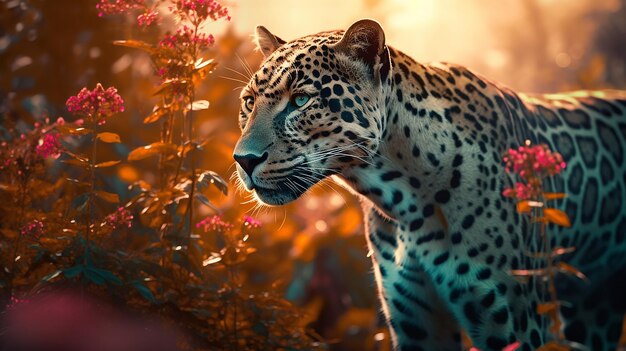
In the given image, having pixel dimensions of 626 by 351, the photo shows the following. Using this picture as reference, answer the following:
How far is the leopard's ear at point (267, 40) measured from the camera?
523cm

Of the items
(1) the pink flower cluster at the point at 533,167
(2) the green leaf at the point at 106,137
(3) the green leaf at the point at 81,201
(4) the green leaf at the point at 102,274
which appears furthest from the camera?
(3) the green leaf at the point at 81,201

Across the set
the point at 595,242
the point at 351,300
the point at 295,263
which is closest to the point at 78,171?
the point at 295,263

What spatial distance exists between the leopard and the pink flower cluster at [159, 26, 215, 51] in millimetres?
313

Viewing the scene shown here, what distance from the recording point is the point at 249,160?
175 inches

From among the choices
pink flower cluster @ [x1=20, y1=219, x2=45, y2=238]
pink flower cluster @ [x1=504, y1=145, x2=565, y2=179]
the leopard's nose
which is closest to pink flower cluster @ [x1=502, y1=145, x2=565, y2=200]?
pink flower cluster @ [x1=504, y1=145, x2=565, y2=179]

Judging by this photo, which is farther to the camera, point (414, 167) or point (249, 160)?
point (414, 167)

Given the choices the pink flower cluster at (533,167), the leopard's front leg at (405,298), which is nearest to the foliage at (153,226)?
the leopard's front leg at (405,298)

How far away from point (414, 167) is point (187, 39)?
1324 mm

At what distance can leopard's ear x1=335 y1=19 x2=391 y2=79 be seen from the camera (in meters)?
4.66

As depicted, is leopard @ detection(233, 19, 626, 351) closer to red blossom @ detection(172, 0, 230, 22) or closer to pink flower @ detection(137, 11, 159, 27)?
red blossom @ detection(172, 0, 230, 22)

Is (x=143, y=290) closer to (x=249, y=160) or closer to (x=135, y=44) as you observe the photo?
(x=249, y=160)

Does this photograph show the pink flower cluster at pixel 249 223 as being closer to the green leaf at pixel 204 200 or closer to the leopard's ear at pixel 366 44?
the green leaf at pixel 204 200

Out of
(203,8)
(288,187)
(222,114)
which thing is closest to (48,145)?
(203,8)

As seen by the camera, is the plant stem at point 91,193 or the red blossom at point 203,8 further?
the red blossom at point 203,8
